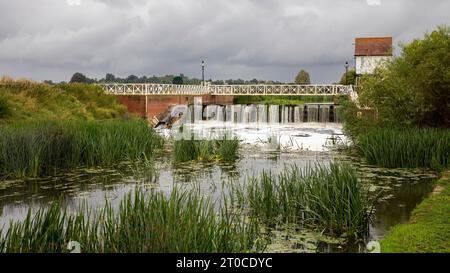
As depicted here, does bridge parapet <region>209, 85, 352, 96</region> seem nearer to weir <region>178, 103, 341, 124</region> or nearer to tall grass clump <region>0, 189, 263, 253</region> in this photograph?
weir <region>178, 103, 341, 124</region>

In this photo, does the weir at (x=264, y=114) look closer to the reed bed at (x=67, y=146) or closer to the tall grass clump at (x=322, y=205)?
the reed bed at (x=67, y=146)

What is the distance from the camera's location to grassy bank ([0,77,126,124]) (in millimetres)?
23000

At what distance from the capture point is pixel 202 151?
1612 centimetres

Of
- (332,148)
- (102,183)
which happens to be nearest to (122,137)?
(102,183)

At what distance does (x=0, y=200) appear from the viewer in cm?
1091

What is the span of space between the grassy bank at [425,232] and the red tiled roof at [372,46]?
35.1 meters

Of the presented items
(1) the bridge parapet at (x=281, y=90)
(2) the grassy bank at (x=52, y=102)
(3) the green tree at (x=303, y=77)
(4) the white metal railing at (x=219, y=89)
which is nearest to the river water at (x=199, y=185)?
(2) the grassy bank at (x=52, y=102)

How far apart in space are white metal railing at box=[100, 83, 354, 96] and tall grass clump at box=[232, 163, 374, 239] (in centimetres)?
3002

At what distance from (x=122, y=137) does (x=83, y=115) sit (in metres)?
13.3

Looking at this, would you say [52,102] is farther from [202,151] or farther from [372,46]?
[372,46]

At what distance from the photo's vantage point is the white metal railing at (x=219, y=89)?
4228cm

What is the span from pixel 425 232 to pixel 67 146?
10544 mm
